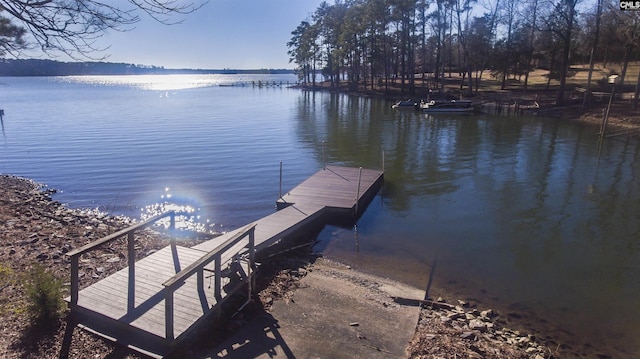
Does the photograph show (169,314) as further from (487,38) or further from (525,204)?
(487,38)

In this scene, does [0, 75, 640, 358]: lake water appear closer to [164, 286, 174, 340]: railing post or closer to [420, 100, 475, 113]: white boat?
[164, 286, 174, 340]: railing post

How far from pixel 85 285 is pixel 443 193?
11.7 meters

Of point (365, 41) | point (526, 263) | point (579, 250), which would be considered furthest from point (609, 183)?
point (365, 41)

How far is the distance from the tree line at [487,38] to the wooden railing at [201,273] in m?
36.5

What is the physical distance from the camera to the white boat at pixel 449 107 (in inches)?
1522

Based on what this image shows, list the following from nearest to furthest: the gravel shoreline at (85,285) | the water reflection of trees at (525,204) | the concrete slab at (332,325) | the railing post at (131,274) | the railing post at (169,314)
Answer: the railing post at (169,314) → the gravel shoreline at (85,285) → the concrete slab at (332,325) → the railing post at (131,274) → the water reflection of trees at (525,204)

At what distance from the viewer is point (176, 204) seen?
13438 mm

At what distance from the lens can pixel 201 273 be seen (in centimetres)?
614

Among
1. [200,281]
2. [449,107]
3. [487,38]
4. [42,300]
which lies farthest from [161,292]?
[487,38]

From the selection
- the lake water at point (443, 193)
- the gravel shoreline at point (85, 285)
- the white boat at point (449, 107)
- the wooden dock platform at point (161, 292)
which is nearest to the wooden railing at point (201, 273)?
the wooden dock platform at point (161, 292)

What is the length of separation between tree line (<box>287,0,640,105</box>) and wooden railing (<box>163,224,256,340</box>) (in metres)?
36.5

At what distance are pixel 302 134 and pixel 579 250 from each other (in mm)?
19767

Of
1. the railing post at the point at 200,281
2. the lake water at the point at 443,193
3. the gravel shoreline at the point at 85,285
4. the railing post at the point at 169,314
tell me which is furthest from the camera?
the lake water at the point at 443,193

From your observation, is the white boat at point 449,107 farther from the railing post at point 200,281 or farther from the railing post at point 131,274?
the railing post at point 131,274
